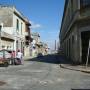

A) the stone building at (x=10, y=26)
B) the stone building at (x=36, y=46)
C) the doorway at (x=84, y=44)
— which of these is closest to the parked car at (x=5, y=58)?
the doorway at (x=84, y=44)

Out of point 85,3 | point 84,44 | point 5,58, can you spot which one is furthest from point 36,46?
point 5,58

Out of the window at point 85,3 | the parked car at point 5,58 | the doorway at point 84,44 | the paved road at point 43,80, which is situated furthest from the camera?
the doorway at point 84,44

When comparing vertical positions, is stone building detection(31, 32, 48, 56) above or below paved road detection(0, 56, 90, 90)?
above

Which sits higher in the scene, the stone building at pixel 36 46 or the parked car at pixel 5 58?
the stone building at pixel 36 46

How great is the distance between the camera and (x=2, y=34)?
49438mm

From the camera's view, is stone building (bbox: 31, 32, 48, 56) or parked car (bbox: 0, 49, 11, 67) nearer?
parked car (bbox: 0, 49, 11, 67)

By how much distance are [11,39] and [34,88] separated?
139ft

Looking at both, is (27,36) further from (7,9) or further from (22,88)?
(22,88)

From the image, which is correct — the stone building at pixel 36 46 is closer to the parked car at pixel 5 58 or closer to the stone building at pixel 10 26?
the stone building at pixel 10 26

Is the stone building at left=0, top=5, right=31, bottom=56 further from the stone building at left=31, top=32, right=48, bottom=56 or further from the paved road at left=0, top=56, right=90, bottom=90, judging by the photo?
the paved road at left=0, top=56, right=90, bottom=90

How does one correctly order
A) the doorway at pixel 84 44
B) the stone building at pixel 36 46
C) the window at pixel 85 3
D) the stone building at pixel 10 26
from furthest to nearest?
the stone building at pixel 36 46 < the stone building at pixel 10 26 < the doorway at pixel 84 44 < the window at pixel 85 3

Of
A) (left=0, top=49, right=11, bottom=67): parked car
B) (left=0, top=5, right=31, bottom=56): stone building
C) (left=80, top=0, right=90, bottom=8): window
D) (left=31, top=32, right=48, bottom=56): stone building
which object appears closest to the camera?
(left=0, top=49, right=11, bottom=67): parked car

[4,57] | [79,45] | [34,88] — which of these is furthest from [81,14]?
[34,88]

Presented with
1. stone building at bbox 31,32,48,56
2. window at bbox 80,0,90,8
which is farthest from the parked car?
stone building at bbox 31,32,48,56
